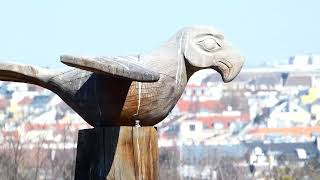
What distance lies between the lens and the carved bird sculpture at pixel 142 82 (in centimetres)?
523

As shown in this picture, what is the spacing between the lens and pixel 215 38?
5.39 metres

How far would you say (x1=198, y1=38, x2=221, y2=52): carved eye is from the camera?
17.6ft

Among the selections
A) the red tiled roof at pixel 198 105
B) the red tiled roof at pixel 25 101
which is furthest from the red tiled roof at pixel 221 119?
the red tiled roof at pixel 25 101

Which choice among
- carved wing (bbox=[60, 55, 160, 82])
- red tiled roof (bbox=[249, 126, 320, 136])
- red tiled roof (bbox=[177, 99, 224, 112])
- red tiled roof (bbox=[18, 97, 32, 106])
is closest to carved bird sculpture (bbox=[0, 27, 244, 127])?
carved wing (bbox=[60, 55, 160, 82])

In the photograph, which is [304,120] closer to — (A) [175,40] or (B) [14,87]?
(B) [14,87]

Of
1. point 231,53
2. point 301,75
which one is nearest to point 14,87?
point 301,75

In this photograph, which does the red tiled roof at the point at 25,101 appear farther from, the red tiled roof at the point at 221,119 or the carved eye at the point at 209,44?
the carved eye at the point at 209,44

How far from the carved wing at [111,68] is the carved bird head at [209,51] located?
379mm

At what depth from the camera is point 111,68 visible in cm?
495

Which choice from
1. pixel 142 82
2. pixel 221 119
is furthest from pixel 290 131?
pixel 142 82

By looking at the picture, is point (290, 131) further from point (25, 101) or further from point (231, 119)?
point (25, 101)

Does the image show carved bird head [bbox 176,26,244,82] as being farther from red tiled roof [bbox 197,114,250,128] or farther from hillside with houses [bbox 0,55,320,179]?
red tiled roof [bbox 197,114,250,128]

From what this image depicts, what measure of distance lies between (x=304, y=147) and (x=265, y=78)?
7370cm

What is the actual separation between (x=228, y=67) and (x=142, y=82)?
0.41m
